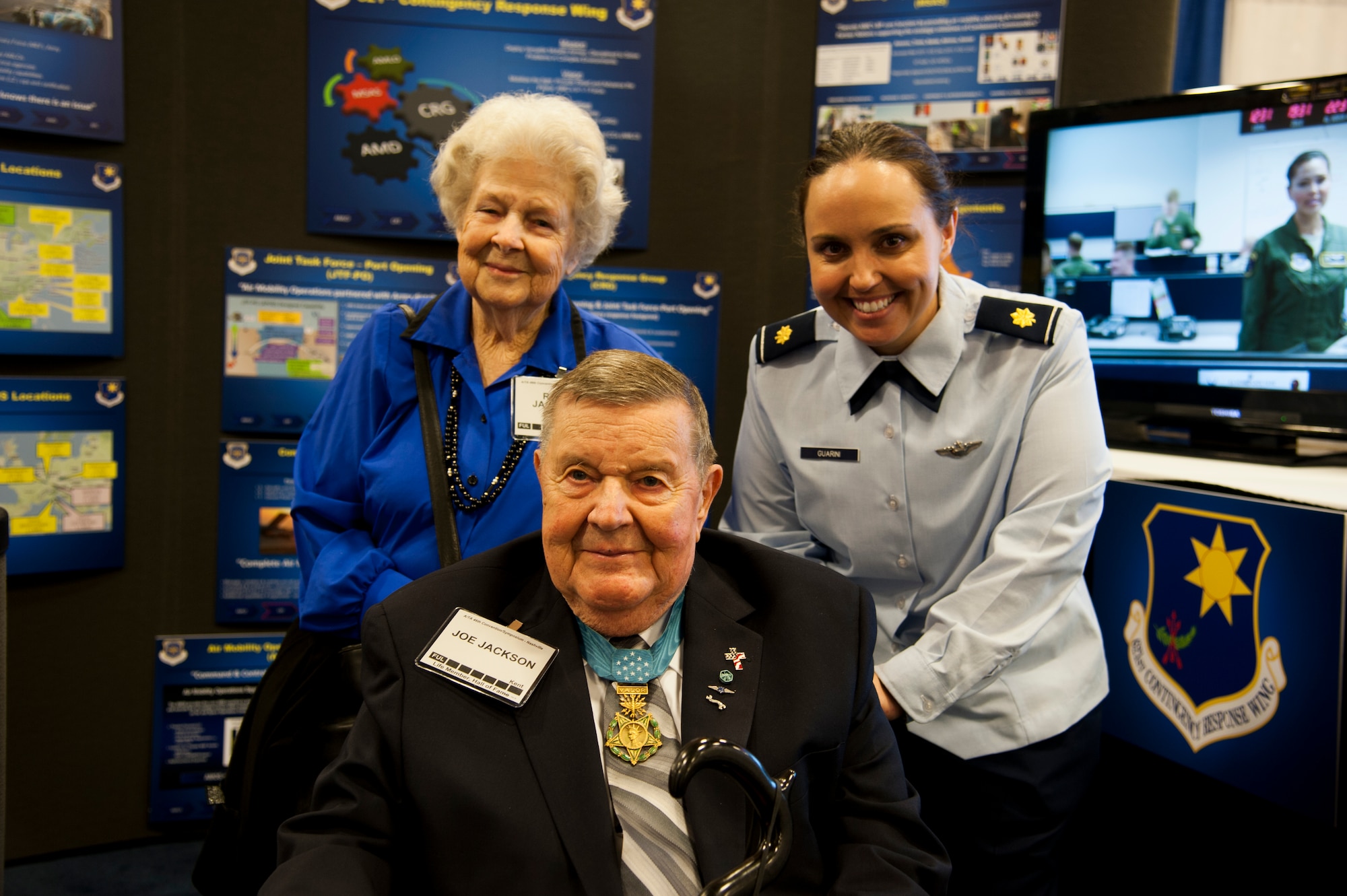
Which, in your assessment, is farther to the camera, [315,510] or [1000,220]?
[1000,220]

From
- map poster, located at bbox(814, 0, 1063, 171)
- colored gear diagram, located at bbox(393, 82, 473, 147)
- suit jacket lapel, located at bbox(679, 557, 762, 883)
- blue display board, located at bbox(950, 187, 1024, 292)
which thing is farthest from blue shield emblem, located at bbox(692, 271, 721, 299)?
suit jacket lapel, located at bbox(679, 557, 762, 883)

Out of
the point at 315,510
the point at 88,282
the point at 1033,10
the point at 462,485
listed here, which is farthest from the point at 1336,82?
the point at 88,282

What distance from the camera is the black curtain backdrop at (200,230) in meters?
2.93

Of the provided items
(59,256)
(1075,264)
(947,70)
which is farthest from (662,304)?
(59,256)

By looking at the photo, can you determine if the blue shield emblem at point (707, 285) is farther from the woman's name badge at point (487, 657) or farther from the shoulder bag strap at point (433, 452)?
the woman's name badge at point (487, 657)

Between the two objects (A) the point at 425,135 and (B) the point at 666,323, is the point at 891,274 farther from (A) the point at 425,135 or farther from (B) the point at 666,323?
(A) the point at 425,135

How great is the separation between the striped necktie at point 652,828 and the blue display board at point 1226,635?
1.36m

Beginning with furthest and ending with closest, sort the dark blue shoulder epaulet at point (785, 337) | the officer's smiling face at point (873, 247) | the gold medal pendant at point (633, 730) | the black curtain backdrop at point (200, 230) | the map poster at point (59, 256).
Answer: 1. the black curtain backdrop at point (200, 230)
2. the map poster at point (59, 256)
3. the dark blue shoulder epaulet at point (785, 337)
4. the officer's smiling face at point (873, 247)
5. the gold medal pendant at point (633, 730)

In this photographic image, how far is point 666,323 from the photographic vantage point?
315cm

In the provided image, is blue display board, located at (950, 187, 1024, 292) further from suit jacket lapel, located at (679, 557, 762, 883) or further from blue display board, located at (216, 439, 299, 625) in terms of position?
blue display board, located at (216, 439, 299, 625)

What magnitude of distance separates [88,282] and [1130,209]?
3141mm

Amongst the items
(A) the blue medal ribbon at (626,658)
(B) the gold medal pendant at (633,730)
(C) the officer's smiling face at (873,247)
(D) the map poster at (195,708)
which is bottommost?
(D) the map poster at (195,708)

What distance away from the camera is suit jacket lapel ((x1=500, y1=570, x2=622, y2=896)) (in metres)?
1.28

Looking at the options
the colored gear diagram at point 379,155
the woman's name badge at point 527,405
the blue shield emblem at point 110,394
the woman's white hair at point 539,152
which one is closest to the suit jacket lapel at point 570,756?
the woman's name badge at point 527,405
